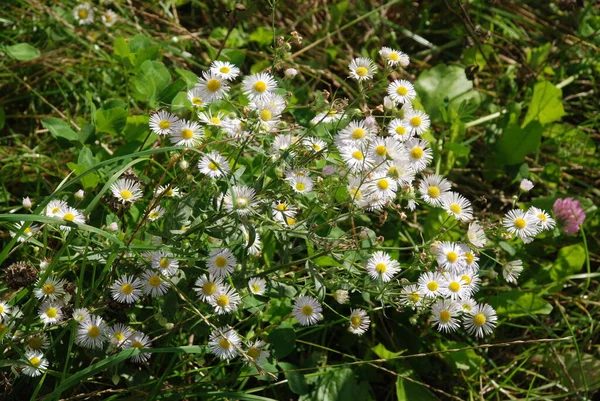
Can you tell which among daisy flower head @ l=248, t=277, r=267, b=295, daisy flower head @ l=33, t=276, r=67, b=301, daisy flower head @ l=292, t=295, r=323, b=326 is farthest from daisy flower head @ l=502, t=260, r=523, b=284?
daisy flower head @ l=33, t=276, r=67, b=301

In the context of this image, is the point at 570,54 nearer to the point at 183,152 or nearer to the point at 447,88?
the point at 447,88

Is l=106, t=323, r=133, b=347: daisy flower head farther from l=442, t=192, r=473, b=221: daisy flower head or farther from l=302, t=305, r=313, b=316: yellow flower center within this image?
l=442, t=192, r=473, b=221: daisy flower head

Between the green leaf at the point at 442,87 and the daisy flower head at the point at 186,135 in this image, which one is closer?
the daisy flower head at the point at 186,135

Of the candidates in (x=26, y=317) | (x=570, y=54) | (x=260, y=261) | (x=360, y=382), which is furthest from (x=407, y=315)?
(x=570, y=54)

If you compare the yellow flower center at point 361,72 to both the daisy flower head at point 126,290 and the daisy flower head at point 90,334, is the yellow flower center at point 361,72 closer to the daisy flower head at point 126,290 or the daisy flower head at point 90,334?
the daisy flower head at point 126,290

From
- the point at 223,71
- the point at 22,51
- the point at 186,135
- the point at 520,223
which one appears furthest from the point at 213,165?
the point at 22,51

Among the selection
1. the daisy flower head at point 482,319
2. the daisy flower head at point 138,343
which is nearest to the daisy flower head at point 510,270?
the daisy flower head at point 482,319
